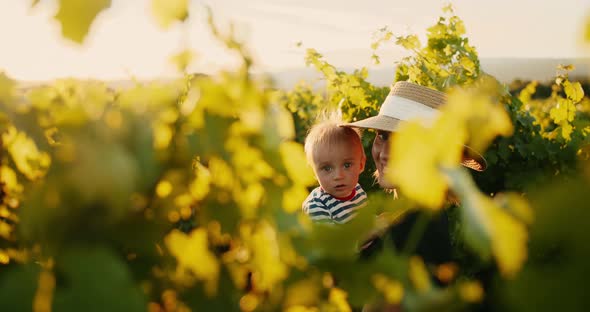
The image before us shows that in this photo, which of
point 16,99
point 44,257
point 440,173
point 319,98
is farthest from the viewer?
point 319,98

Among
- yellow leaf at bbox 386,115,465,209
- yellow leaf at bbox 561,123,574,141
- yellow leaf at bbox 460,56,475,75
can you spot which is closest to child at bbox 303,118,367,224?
yellow leaf at bbox 460,56,475,75

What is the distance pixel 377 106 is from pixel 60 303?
6.01 metres

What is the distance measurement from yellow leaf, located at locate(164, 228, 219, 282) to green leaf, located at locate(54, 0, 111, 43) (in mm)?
255

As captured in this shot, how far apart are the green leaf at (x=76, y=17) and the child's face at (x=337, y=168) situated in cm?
316

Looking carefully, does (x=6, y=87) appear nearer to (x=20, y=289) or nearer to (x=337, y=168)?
(x=20, y=289)

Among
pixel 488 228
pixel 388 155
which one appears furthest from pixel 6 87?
pixel 388 155

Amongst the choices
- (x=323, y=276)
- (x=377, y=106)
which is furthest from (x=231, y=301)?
(x=377, y=106)

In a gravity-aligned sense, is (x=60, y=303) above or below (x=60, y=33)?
below

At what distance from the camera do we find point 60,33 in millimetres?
616

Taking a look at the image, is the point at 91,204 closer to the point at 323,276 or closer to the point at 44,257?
the point at 44,257

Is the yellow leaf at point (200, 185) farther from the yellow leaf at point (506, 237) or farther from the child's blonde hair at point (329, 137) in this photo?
the child's blonde hair at point (329, 137)

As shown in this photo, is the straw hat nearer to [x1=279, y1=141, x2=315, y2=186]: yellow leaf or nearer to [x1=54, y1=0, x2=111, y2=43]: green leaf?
[x1=279, y1=141, x2=315, y2=186]: yellow leaf

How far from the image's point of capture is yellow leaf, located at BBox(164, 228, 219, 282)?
0.59m

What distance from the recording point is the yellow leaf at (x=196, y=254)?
1.93 feet
